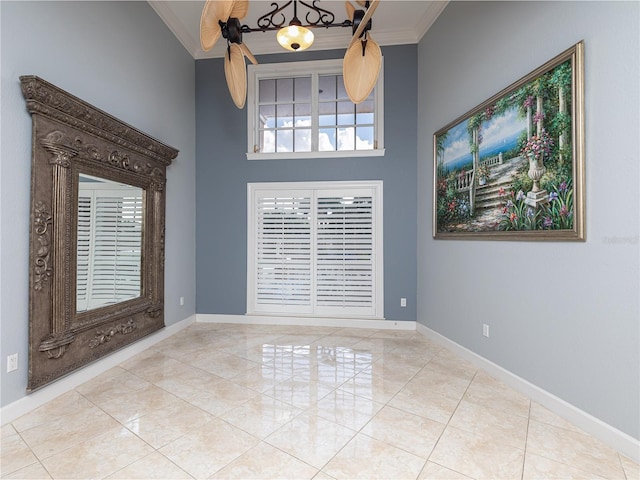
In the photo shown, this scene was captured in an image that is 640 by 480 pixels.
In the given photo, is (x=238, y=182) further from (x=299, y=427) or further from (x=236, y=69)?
(x=299, y=427)

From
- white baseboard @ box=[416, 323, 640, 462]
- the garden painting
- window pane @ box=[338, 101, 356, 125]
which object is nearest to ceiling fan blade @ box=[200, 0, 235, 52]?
the garden painting

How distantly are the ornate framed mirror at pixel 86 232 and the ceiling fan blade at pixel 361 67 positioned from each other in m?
A: 2.08

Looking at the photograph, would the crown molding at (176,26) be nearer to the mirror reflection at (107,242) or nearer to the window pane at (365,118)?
the mirror reflection at (107,242)

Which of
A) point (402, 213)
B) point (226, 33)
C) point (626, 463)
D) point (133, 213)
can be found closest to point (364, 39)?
point (226, 33)

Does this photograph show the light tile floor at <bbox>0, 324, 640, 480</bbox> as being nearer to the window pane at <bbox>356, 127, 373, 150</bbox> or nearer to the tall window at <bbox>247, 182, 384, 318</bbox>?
the tall window at <bbox>247, 182, 384, 318</bbox>

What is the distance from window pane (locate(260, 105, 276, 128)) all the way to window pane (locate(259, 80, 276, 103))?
0.10 m

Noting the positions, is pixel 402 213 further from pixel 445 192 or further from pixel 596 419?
pixel 596 419

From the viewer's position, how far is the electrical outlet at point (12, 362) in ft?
6.77

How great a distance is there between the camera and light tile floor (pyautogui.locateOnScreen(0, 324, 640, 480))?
5.39 ft

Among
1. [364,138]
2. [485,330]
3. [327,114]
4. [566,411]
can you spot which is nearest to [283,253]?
[364,138]

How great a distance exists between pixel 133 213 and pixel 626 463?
416cm

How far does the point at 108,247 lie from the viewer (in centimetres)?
292

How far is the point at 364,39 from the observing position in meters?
2.22

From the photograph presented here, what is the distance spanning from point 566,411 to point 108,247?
12.5 ft
